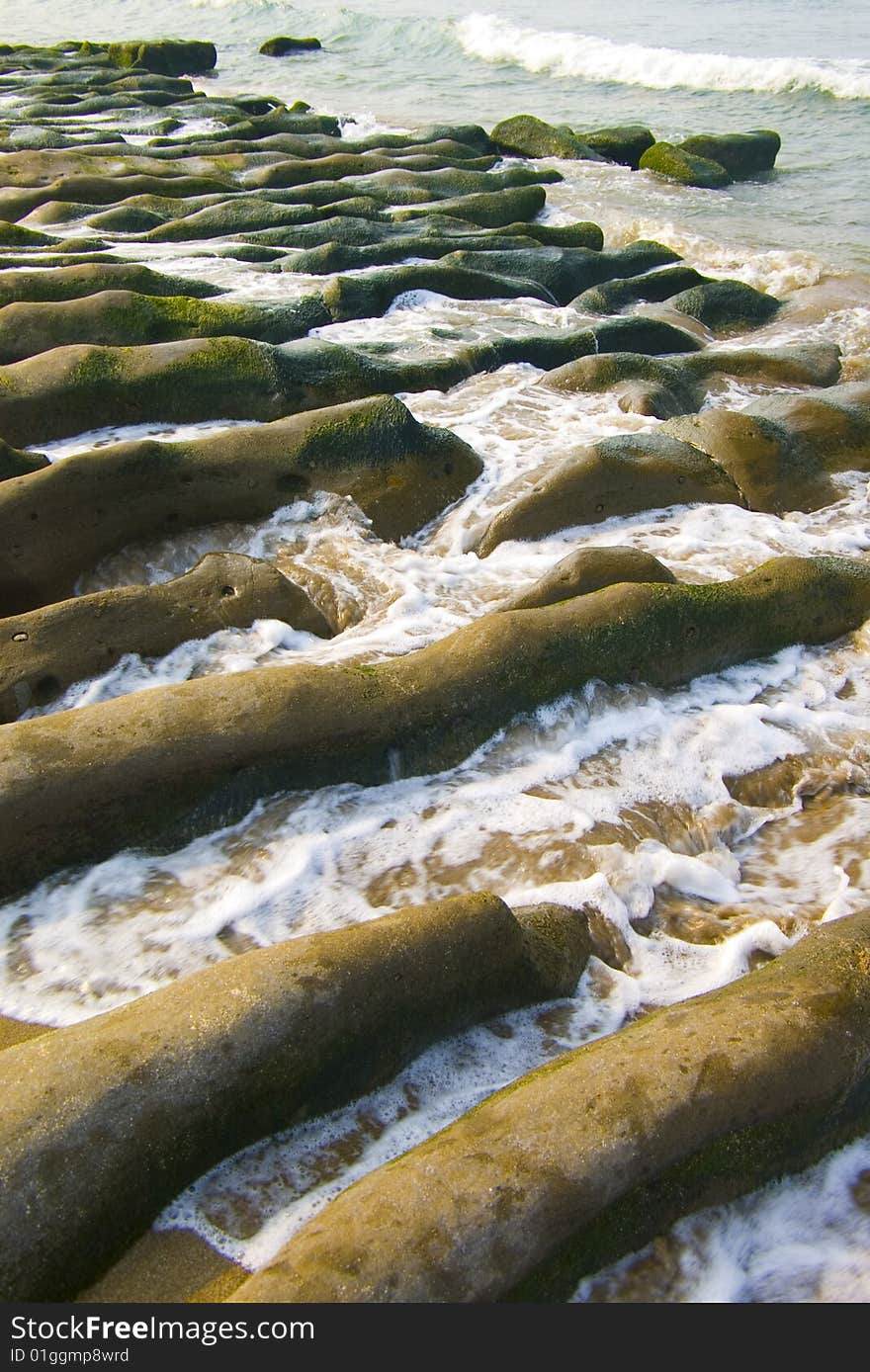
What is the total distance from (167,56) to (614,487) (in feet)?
94.4

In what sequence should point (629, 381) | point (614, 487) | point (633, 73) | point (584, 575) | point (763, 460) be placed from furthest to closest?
point (633, 73), point (629, 381), point (763, 460), point (614, 487), point (584, 575)

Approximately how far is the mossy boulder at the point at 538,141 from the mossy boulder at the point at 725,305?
8756 mm

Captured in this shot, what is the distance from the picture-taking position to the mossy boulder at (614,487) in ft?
21.3

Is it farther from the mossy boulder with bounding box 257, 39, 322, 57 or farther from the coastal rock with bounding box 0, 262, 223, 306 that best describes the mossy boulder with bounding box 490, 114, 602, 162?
the mossy boulder with bounding box 257, 39, 322, 57

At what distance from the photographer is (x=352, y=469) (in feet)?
21.8

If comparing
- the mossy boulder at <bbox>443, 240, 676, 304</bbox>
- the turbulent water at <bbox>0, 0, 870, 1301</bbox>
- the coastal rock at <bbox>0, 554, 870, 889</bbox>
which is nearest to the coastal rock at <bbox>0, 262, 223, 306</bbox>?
the turbulent water at <bbox>0, 0, 870, 1301</bbox>

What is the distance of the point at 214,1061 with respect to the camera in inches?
109

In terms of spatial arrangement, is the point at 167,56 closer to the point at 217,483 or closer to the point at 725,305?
the point at 725,305

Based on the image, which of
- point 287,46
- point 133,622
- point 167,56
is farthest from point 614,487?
point 287,46

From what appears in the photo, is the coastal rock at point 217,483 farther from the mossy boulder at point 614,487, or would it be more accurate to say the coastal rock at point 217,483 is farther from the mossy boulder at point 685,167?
the mossy boulder at point 685,167

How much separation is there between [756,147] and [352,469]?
49.7 ft

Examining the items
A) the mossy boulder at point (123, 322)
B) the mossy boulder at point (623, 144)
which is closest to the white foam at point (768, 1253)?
the mossy boulder at point (123, 322)

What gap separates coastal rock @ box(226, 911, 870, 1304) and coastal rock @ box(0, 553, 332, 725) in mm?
2957

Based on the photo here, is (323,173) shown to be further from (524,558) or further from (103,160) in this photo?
(524,558)
